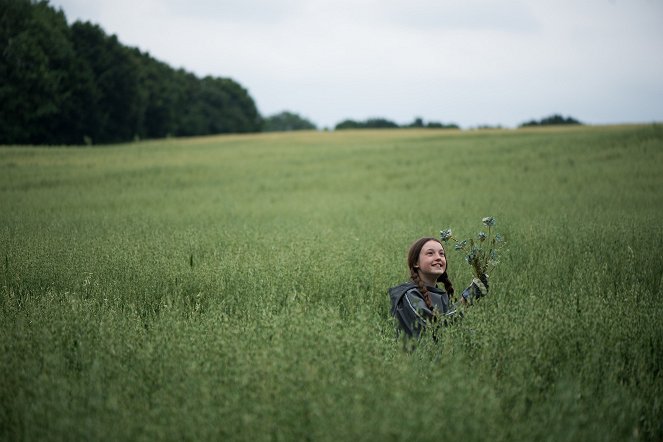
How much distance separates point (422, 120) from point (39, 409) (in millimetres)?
62435

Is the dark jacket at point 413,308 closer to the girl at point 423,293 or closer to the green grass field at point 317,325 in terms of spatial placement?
the girl at point 423,293

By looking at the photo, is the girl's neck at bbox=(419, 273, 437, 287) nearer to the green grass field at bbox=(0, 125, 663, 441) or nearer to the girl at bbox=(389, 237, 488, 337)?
the girl at bbox=(389, 237, 488, 337)

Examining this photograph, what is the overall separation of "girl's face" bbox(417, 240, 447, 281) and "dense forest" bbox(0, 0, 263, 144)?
35387 mm

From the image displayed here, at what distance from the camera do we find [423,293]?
3.78 m

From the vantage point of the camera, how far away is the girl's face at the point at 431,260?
150 inches

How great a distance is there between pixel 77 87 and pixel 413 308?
4149cm

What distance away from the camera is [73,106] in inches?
1501

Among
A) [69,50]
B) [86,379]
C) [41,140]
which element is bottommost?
[86,379]

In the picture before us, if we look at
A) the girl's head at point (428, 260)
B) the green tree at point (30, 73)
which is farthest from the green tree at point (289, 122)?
the girl's head at point (428, 260)

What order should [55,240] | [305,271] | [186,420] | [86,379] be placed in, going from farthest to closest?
[55,240], [305,271], [86,379], [186,420]

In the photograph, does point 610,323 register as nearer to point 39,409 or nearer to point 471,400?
point 471,400

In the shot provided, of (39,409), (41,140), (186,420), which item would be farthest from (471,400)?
(41,140)

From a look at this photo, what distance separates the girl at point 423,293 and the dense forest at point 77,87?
116 feet

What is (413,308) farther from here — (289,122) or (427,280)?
(289,122)
